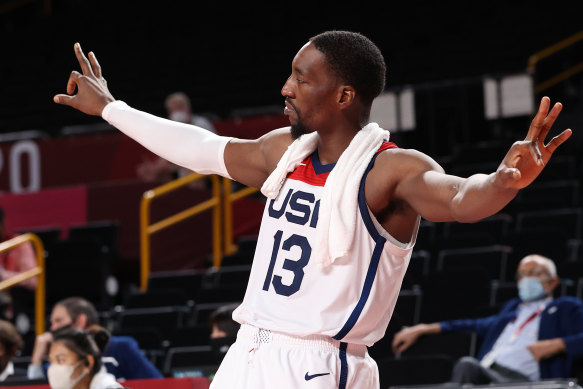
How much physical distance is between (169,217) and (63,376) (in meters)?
5.42

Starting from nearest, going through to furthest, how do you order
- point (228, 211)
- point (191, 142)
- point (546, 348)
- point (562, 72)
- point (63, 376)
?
point (191, 142) < point (63, 376) < point (546, 348) < point (228, 211) < point (562, 72)

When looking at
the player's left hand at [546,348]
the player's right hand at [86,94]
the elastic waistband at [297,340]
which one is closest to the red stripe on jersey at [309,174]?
the elastic waistband at [297,340]

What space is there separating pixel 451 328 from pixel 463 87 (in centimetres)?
554

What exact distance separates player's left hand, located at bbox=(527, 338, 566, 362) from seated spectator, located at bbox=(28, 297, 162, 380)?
2.38m

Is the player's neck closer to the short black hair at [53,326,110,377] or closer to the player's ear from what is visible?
the player's ear

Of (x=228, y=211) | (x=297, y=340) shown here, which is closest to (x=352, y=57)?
(x=297, y=340)

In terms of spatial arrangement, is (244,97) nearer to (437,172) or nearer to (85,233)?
(85,233)

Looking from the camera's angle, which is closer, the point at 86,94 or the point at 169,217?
the point at 86,94

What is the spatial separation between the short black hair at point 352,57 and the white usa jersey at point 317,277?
0.19m

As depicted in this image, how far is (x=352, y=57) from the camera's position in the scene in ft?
9.27

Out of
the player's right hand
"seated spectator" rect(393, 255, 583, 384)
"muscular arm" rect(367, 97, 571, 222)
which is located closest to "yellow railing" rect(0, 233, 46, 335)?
"seated spectator" rect(393, 255, 583, 384)

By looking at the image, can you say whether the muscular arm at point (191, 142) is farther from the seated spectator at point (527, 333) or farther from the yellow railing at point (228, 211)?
the yellow railing at point (228, 211)

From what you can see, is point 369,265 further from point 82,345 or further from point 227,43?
point 227,43

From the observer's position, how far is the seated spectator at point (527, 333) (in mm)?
6906
